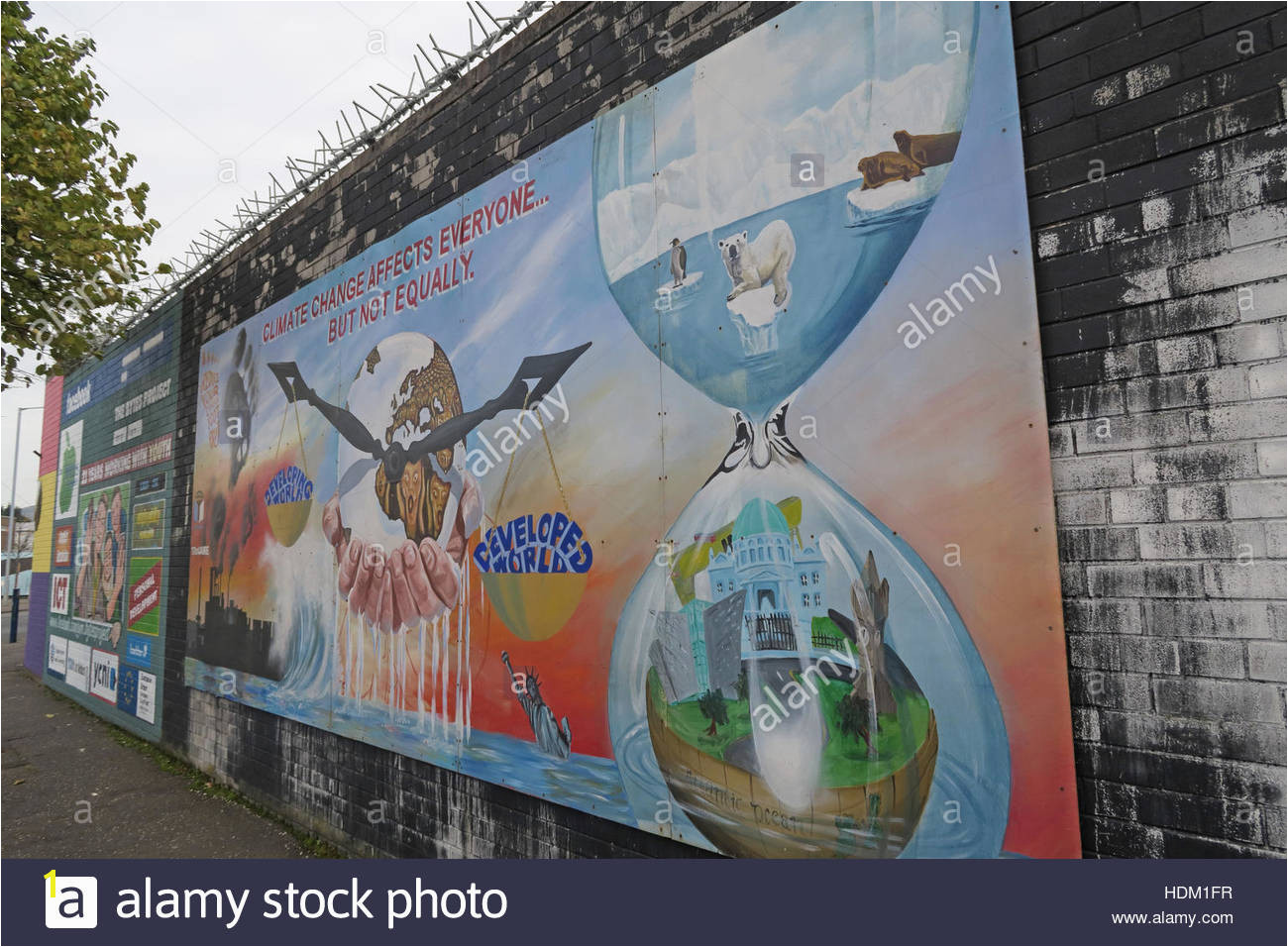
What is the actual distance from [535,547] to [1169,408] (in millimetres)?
2937

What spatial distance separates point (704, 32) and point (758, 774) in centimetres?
341

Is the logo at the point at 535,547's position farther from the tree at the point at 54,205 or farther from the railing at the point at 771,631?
the tree at the point at 54,205

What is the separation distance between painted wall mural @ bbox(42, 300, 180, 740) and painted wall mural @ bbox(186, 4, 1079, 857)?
5.53 m

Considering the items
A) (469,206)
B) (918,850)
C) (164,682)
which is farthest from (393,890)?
(164,682)

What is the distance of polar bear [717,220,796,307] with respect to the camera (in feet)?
10.5

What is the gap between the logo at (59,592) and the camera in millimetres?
12330

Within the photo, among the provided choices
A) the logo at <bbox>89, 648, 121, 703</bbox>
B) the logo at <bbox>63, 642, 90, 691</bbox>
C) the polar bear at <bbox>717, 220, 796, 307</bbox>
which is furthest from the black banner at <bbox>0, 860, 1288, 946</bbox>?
the logo at <bbox>63, 642, 90, 691</bbox>

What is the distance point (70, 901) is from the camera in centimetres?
407

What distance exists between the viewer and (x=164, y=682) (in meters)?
8.59

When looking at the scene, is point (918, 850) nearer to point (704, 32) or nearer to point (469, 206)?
point (704, 32)

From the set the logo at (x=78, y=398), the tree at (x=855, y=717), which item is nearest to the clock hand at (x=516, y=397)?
the tree at (x=855, y=717)

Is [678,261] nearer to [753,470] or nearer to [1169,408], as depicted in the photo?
[753,470]

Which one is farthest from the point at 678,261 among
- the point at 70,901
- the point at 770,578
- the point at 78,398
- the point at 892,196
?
the point at 78,398

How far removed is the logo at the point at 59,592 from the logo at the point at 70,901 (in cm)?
1004
